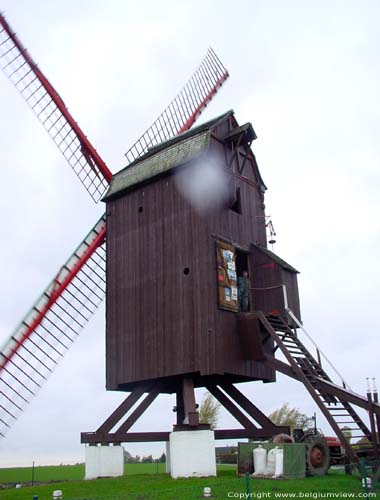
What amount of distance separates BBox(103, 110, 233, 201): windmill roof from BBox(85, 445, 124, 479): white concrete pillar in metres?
8.71

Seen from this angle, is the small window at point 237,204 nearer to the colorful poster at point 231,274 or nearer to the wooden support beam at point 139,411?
the colorful poster at point 231,274

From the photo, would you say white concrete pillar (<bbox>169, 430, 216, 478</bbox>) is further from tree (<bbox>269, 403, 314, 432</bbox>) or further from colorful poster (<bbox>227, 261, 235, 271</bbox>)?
tree (<bbox>269, 403, 314, 432</bbox>)

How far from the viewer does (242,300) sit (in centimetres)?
2016

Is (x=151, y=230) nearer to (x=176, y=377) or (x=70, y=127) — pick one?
(x=176, y=377)

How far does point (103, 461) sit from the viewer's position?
18.8m

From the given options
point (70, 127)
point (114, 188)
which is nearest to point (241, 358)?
point (114, 188)

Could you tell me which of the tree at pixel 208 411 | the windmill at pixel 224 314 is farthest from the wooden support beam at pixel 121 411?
the tree at pixel 208 411

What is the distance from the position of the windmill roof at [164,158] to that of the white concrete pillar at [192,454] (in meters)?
8.37

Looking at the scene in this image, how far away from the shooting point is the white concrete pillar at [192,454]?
55.6 feet

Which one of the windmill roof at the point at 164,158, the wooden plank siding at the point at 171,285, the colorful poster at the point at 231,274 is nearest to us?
the wooden plank siding at the point at 171,285

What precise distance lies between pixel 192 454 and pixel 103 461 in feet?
10.6

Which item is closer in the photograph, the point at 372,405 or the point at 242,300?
the point at 372,405

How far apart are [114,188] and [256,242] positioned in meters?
5.52

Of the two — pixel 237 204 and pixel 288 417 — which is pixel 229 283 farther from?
pixel 288 417
